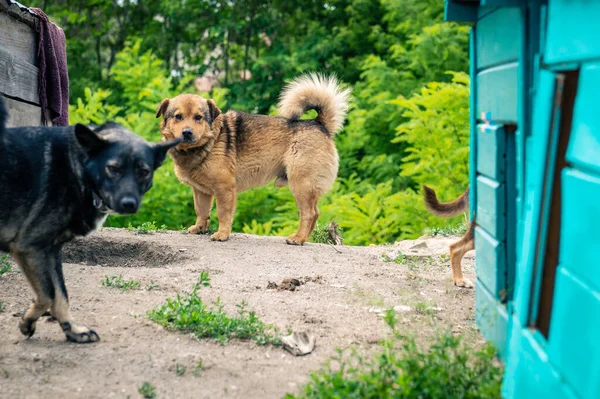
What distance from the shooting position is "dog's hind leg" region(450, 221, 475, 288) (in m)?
5.30

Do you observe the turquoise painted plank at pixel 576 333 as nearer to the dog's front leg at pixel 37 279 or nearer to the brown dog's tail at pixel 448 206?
the dog's front leg at pixel 37 279

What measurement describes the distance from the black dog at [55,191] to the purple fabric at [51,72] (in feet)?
8.88

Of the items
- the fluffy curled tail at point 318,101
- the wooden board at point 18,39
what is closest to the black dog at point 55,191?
the wooden board at point 18,39

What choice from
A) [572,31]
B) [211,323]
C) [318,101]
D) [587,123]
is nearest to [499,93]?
[572,31]

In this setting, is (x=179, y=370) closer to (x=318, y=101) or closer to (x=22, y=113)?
(x=22, y=113)

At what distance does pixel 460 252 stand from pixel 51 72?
4.36 meters

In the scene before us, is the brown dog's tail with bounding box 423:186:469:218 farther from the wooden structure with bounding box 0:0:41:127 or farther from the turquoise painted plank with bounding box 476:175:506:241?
the wooden structure with bounding box 0:0:41:127

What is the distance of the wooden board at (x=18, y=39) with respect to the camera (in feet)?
19.0

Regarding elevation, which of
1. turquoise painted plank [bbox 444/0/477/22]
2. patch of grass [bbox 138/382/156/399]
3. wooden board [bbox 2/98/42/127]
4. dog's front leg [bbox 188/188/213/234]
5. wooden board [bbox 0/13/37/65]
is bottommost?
dog's front leg [bbox 188/188/213/234]

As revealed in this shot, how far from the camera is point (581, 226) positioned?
2.43 m

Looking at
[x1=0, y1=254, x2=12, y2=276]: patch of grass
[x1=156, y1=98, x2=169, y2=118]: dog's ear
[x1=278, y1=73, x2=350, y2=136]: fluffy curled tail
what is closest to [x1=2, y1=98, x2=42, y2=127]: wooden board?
[x1=0, y1=254, x2=12, y2=276]: patch of grass

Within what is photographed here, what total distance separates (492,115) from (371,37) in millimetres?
12956

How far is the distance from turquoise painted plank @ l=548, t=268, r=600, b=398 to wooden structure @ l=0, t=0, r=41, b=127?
190 inches

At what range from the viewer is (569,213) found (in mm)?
2545
